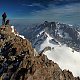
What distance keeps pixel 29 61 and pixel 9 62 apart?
1893cm

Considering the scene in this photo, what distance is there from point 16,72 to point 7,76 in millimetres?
6956

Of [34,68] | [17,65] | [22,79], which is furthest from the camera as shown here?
[17,65]

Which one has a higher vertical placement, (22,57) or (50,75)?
(22,57)

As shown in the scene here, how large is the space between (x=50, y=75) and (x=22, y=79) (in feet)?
121

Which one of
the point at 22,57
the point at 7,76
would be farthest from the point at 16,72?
the point at 22,57

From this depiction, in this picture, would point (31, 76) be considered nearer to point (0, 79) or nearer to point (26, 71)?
point (26, 71)

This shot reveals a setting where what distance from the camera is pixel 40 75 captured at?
588ft

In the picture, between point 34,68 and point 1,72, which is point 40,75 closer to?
point 34,68

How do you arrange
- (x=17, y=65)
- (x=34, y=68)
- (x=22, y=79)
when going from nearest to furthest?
(x=22, y=79), (x=34, y=68), (x=17, y=65)

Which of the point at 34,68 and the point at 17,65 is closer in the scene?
the point at 34,68

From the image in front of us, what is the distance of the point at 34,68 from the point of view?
176 meters

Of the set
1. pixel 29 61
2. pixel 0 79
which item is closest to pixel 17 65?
pixel 29 61

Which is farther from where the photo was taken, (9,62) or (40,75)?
(9,62)

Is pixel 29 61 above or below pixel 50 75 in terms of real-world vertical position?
above
